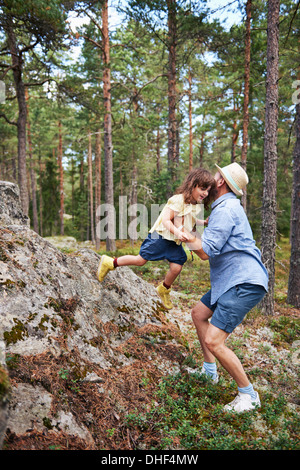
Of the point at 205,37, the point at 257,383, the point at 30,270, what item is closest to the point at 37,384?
the point at 30,270

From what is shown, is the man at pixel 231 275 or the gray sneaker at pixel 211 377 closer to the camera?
the man at pixel 231 275

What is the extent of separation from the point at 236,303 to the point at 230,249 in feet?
1.79

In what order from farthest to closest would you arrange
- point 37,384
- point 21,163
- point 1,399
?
point 21,163
point 37,384
point 1,399

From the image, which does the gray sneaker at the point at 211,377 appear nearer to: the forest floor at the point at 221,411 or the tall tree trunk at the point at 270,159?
the forest floor at the point at 221,411

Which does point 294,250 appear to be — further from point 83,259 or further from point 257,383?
point 83,259

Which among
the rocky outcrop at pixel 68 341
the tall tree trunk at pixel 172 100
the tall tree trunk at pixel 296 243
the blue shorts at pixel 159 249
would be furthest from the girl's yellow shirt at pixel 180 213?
the tall tree trunk at pixel 172 100

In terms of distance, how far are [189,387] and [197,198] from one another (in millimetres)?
2204

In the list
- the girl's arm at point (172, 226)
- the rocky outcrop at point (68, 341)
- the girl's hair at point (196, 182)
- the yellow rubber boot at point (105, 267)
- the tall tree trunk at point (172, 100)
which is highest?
the tall tree trunk at point (172, 100)

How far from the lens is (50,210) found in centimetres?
3102

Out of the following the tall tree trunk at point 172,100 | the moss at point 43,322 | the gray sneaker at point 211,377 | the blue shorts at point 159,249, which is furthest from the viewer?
the tall tree trunk at point 172,100

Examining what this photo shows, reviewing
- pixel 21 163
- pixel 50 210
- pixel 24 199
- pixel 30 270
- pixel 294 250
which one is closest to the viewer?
pixel 30 270

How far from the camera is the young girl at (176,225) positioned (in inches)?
130

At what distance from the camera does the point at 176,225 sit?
3.52 metres

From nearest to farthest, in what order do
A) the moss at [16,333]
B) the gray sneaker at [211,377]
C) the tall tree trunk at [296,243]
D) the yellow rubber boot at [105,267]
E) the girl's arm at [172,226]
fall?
the moss at [16,333], the girl's arm at [172,226], the gray sneaker at [211,377], the yellow rubber boot at [105,267], the tall tree trunk at [296,243]
